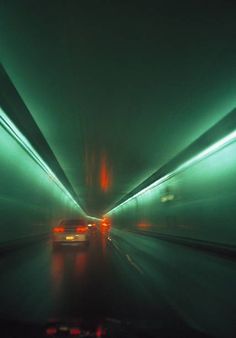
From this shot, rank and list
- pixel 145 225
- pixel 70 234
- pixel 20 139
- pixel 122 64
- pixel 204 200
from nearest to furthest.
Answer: pixel 122 64 → pixel 20 139 → pixel 204 200 → pixel 70 234 → pixel 145 225

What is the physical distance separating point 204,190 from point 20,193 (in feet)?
35.2

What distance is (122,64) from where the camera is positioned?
1123cm

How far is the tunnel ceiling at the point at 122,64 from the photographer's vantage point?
28.8 feet

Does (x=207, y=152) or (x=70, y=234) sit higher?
(x=207, y=152)

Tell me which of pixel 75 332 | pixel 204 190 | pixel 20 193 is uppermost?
pixel 20 193

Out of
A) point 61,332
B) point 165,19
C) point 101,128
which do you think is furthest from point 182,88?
point 61,332

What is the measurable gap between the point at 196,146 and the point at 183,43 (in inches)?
485

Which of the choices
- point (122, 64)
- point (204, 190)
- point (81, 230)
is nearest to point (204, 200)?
point (204, 190)

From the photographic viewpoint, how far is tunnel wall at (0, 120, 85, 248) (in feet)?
65.5

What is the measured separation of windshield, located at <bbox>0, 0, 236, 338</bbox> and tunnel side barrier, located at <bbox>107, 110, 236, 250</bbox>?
111mm

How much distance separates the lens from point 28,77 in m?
12.3

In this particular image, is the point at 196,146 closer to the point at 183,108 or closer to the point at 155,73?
the point at 183,108

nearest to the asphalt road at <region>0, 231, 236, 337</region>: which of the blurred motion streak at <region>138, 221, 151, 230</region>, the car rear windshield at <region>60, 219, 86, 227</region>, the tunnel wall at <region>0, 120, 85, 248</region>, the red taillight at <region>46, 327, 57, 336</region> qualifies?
the red taillight at <region>46, 327, 57, 336</region>

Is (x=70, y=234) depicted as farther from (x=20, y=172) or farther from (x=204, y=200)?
(x=204, y=200)
